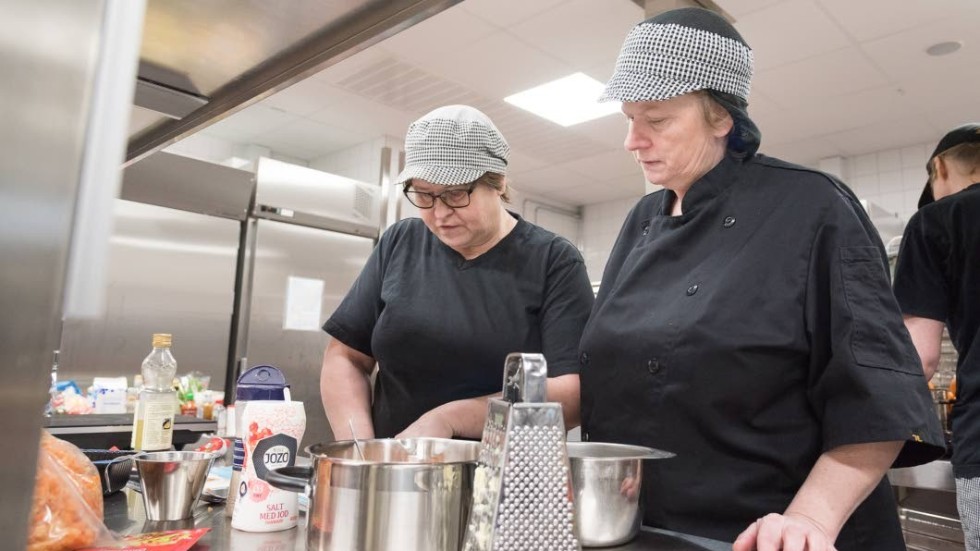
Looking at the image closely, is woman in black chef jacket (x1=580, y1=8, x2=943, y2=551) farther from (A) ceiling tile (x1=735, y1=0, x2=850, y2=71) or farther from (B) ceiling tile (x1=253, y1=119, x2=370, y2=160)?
(B) ceiling tile (x1=253, y1=119, x2=370, y2=160)

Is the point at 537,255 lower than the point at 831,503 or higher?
higher

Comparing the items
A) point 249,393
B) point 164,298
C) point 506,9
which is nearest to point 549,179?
point 506,9

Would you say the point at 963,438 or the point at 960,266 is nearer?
the point at 963,438

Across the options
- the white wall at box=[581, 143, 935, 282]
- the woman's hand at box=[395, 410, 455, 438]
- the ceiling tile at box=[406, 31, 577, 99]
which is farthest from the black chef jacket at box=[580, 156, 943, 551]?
the white wall at box=[581, 143, 935, 282]

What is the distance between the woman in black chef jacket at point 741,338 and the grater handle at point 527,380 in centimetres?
32

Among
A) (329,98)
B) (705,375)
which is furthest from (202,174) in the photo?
(705,375)

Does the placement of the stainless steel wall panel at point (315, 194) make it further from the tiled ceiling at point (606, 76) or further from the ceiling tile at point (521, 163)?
the ceiling tile at point (521, 163)

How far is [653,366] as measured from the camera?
0.95 metres

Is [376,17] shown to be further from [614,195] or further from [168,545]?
[614,195]

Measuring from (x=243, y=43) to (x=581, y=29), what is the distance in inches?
98.5

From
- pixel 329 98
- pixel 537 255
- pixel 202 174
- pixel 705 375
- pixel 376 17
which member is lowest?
pixel 705 375

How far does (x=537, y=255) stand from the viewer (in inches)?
55.9

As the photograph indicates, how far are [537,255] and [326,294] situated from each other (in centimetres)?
294

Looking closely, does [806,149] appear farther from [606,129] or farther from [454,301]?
[454,301]
